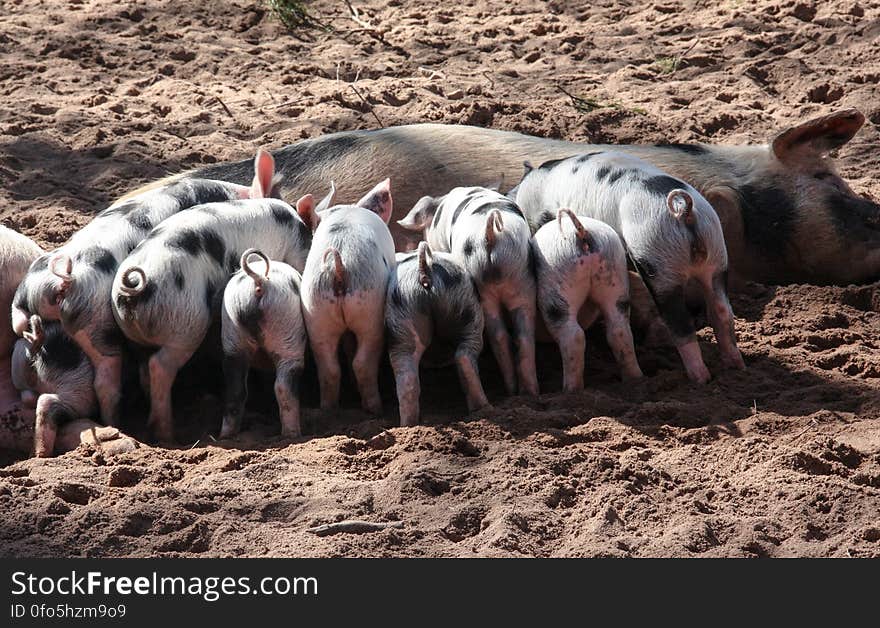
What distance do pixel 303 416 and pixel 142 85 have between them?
12.4ft

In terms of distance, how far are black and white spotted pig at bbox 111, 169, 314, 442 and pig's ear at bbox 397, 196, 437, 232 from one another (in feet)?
2.35

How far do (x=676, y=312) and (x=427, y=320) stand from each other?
0.89 m

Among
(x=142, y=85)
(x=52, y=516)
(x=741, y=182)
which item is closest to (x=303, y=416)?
(x=52, y=516)

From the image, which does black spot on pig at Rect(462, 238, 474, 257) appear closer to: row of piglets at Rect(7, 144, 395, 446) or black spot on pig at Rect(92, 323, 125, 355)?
row of piglets at Rect(7, 144, 395, 446)

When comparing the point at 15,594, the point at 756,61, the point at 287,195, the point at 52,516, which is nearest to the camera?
the point at 15,594

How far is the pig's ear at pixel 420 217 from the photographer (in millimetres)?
5027

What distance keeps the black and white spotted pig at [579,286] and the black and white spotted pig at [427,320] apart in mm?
270

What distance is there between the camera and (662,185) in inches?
179

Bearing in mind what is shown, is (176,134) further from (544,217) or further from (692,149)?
(692,149)

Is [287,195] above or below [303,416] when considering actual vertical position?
above

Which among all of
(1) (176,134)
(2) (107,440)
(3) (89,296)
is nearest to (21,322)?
(3) (89,296)

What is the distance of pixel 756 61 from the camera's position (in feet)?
24.1

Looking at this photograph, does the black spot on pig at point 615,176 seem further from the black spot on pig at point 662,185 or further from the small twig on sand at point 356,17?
the small twig on sand at point 356,17

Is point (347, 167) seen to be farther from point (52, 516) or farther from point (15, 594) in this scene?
point (15, 594)
